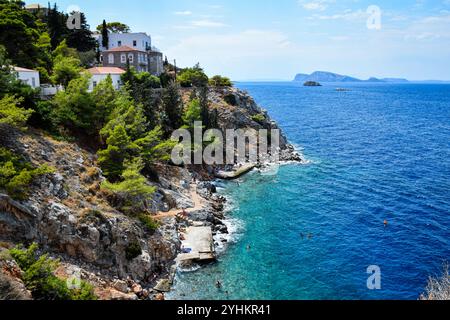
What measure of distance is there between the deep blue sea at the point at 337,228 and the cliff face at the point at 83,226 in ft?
14.9

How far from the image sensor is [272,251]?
1806 inches

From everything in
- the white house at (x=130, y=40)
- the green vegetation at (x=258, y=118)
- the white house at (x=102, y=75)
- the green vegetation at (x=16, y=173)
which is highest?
the white house at (x=130, y=40)

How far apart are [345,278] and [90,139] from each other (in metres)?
36.7

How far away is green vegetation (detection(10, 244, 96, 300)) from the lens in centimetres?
2691

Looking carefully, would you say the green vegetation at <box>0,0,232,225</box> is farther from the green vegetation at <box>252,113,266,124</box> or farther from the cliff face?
the green vegetation at <box>252,113,266,124</box>

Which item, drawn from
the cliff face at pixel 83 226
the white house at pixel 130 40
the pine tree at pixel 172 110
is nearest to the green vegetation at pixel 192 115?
the pine tree at pixel 172 110

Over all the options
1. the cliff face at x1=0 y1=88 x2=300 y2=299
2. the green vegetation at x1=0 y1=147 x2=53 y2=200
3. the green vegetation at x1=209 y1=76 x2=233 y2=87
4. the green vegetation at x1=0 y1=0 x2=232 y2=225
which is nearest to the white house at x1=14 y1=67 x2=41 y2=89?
the green vegetation at x1=0 y1=0 x2=232 y2=225

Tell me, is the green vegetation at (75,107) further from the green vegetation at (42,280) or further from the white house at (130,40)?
the white house at (130,40)

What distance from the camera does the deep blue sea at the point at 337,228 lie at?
3881cm

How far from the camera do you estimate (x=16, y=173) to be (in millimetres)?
34219

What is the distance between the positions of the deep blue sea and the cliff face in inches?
179

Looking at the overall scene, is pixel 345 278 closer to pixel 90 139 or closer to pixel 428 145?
pixel 90 139

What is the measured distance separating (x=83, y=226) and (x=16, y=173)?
24.6ft

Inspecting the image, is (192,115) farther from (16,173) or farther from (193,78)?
(16,173)
